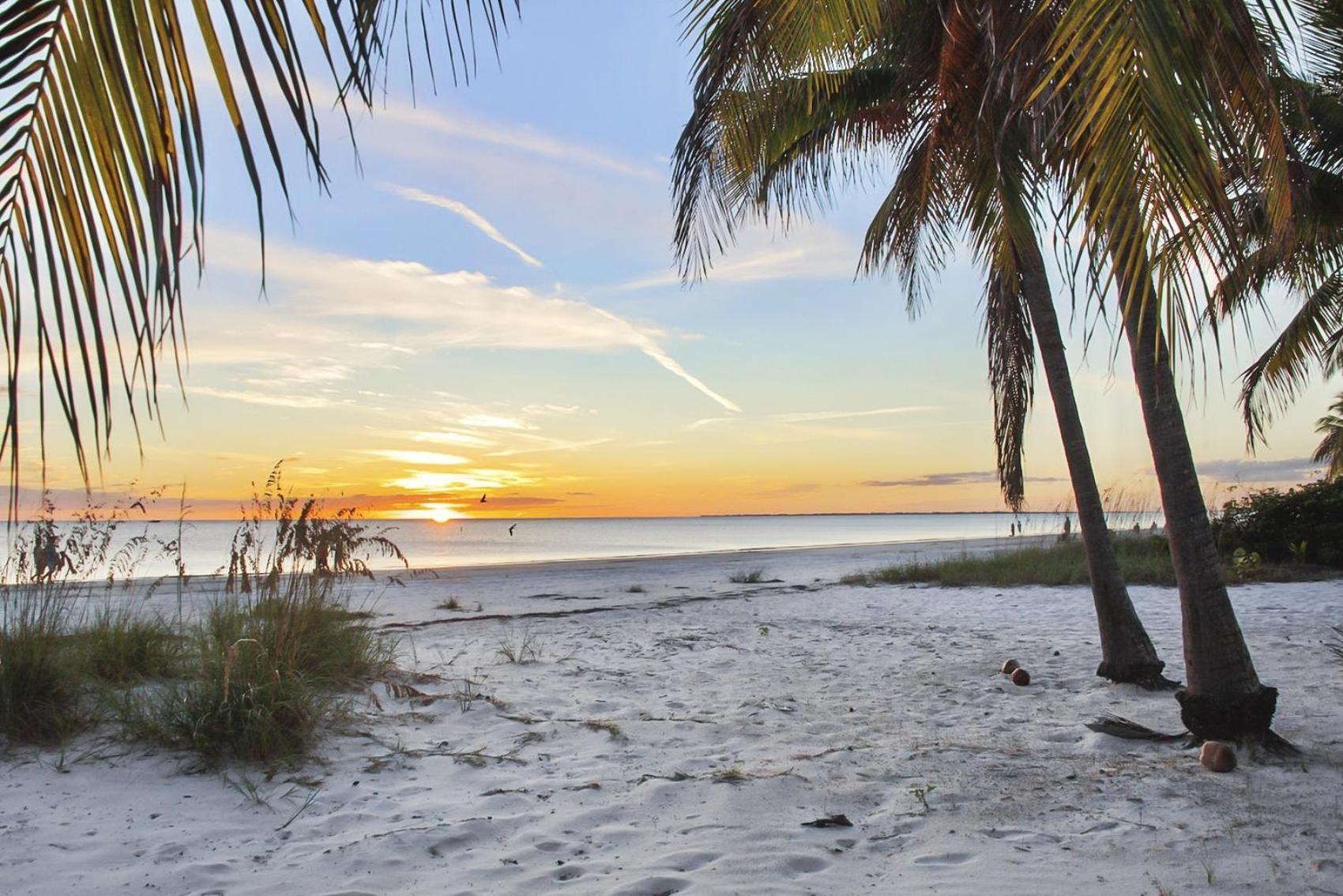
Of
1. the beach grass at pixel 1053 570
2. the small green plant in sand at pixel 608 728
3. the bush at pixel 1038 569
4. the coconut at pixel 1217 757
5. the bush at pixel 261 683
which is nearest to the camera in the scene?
the coconut at pixel 1217 757

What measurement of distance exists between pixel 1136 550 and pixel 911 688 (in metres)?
9.92

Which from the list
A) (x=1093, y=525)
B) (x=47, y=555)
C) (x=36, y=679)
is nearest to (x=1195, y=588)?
(x=1093, y=525)

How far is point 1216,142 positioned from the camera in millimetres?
2363

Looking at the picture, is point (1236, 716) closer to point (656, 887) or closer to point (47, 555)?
point (656, 887)

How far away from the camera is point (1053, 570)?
488 inches

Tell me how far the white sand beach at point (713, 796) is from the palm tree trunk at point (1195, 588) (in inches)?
10.3

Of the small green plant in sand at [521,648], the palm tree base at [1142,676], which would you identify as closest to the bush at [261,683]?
the small green plant in sand at [521,648]

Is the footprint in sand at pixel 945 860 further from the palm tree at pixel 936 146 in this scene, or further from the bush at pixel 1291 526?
the bush at pixel 1291 526

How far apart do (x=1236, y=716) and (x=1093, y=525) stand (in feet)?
6.72

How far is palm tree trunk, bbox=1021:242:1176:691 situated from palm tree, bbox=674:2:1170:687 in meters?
0.01

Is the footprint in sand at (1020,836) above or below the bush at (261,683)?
below

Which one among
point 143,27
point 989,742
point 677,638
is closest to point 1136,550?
point 677,638

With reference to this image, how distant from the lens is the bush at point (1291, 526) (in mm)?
12406

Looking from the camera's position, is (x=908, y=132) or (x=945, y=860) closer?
(x=945, y=860)
